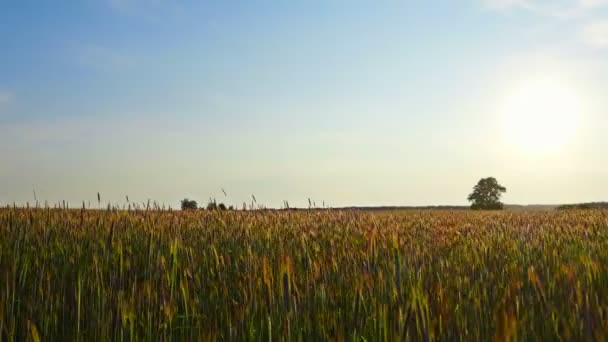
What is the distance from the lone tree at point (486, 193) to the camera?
206 ft

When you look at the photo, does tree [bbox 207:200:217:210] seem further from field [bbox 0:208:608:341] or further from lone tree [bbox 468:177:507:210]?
lone tree [bbox 468:177:507:210]

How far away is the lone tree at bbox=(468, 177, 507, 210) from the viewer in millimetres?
62781

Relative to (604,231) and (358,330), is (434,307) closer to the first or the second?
(358,330)

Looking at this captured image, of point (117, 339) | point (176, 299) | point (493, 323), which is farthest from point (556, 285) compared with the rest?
point (117, 339)

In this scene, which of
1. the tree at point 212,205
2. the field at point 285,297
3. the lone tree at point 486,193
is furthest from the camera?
the lone tree at point 486,193

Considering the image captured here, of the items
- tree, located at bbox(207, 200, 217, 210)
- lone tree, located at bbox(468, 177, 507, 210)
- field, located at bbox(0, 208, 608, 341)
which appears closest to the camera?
field, located at bbox(0, 208, 608, 341)

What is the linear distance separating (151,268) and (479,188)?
6489 centimetres

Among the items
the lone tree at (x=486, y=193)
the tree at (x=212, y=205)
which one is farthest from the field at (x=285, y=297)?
the lone tree at (x=486, y=193)

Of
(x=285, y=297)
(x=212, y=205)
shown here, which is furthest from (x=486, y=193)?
(x=285, y=297)

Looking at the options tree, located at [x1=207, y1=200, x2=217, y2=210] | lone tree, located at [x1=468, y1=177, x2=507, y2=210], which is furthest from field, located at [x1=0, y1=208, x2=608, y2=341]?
lone tree, located at [x1=468, y1=177, x2=507, y2=210]

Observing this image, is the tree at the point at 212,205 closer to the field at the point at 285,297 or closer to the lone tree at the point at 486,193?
the field at the point at 285,297

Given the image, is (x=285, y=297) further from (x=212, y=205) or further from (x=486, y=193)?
(x=486, y=193)

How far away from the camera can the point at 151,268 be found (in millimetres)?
3734

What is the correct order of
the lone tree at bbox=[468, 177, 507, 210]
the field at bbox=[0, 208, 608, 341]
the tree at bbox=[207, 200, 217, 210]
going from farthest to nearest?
the lone tree at bbox=[468, 177, 507, 210] < the tree at bbox=[207, 200, 217, 210] < the field at bbox=[0, 208, 608, 341]
